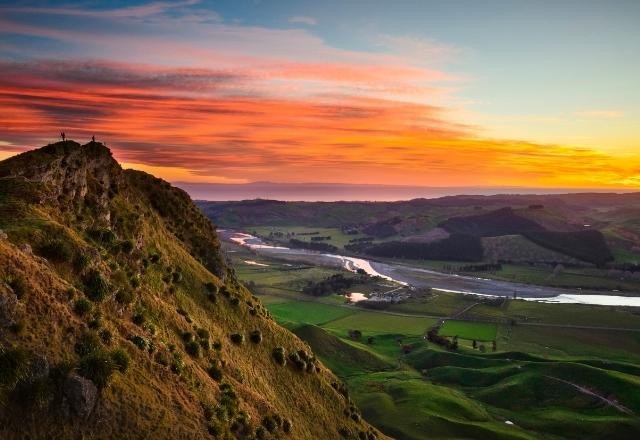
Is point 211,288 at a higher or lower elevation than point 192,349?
higher

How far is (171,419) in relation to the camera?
37094 mm

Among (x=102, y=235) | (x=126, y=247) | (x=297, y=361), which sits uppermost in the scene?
(x=102, y=235)

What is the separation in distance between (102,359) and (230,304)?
34688 millimetres

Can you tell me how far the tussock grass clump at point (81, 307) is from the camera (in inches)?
1465

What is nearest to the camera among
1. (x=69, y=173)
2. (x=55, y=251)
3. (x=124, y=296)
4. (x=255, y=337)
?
(x=55, y=251)

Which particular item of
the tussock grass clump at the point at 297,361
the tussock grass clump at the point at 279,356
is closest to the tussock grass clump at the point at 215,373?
the tussock grass clump at the point at 279,356

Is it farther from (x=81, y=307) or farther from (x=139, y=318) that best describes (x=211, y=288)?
(x=81, y=307)

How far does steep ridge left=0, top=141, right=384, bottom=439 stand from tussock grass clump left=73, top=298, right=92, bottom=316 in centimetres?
12

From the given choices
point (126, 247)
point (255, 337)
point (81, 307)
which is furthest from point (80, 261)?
point (255, 337)

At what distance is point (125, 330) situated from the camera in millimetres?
40750

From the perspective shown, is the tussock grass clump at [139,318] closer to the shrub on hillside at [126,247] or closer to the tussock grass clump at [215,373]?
the tussock grass clump at [215,373]

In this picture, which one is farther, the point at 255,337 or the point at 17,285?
the point at 255,337

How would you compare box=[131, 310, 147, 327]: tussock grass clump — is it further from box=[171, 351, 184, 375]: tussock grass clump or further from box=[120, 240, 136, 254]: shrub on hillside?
box=[120, 240, 136, 254]: shrub on hillside

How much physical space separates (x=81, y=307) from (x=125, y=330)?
459 cm
